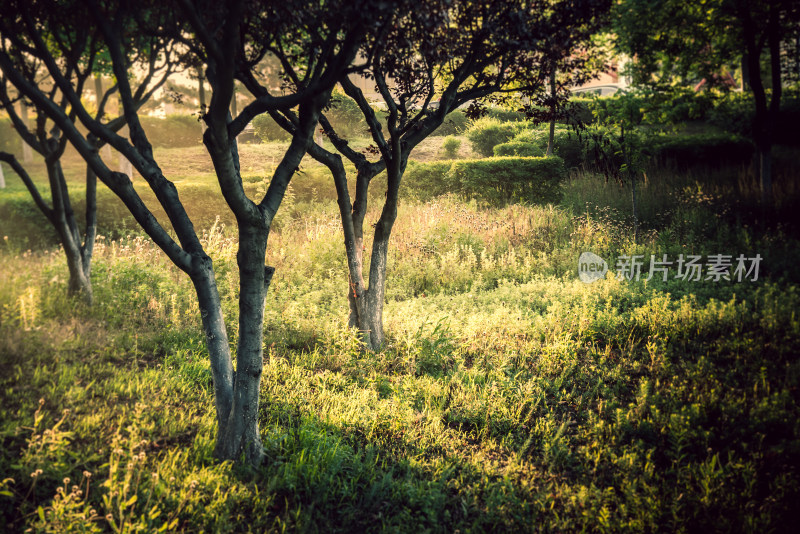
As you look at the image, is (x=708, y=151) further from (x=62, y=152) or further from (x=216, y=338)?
(x=62, y=152)

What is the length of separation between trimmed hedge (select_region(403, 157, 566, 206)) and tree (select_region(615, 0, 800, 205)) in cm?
364

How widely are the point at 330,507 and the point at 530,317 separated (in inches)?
157

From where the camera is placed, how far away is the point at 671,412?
3.92 meters

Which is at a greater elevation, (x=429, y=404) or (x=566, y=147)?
(x=566, y=147)

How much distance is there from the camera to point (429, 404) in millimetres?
4199

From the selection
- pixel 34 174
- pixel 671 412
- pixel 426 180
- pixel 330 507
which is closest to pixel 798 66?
pixel 426 180

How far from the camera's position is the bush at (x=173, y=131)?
2447cm

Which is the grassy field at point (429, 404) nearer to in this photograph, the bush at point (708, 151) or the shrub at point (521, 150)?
the bush at point (708, 151)

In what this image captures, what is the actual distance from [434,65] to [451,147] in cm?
1504

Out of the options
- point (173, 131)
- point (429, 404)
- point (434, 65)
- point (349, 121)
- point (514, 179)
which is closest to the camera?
point (429, 404)

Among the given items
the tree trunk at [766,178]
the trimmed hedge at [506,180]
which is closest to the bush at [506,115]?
the trimmed hedge at [506,180]

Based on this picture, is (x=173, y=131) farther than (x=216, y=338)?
Yes

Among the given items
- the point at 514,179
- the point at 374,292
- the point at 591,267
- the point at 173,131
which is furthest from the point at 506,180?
the point at 173,131

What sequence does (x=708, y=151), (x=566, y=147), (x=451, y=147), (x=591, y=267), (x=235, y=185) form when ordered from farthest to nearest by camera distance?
(x=451, y=147) → (x=566, y=147) → (x=708, y=151) → (x=591, y=267) → (x=235, y=185)
